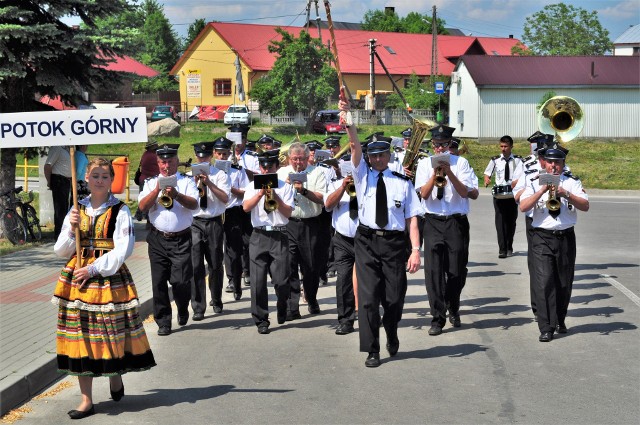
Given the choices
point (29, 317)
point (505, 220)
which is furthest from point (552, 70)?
point (29, 317)

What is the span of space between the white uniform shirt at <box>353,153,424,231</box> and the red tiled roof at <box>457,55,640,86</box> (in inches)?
1935

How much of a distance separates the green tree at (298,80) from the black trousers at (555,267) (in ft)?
164

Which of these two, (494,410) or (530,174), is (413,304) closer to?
(530,174)

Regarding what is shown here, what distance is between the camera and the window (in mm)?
78562

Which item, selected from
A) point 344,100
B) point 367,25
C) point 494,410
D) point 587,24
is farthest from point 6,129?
point 367,25

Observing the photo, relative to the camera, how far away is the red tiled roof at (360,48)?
7850 centimetres

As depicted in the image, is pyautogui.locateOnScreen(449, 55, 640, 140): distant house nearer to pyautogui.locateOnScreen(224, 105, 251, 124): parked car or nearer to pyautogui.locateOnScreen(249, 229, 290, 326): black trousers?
pyautogui.locateOnScreen(224, 105, 251, 124): parked car

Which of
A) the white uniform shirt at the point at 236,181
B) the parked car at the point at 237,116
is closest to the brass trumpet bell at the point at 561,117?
the white uniform shirt at the point at 236,181

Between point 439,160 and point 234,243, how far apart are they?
3567 mm

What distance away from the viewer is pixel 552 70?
5912 centimetres

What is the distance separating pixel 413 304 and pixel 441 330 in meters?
1.98

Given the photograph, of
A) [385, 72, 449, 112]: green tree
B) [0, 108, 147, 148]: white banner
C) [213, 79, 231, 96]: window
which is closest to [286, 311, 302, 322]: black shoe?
[0, 108, 147, 148]: white banner

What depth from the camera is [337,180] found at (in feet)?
38.9

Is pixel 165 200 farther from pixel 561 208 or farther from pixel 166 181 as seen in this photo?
pixel 561 208
